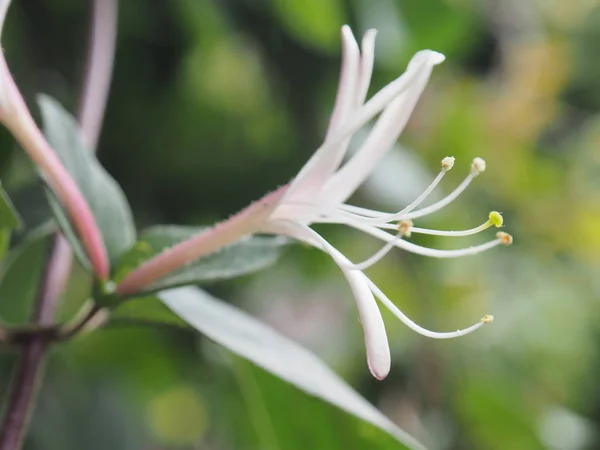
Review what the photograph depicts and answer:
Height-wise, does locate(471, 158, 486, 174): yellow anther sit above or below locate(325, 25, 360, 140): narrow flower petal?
below

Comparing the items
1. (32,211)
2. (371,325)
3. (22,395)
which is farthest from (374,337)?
(32,211)

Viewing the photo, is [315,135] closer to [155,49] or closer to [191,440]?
[155,49]

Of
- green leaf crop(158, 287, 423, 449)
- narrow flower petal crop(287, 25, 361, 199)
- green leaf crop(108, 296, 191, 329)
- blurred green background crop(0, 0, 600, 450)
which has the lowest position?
blurred green background crop(0, 0, 600, 450)

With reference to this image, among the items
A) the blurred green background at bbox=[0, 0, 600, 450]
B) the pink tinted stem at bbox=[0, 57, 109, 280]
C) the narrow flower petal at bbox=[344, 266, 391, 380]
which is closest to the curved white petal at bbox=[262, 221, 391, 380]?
the narrow flower petal at bbox=[344, 266, 391, 380]

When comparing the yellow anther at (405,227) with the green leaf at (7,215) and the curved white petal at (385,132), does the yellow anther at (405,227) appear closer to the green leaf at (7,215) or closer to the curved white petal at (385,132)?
the curved white petal at (385,132)

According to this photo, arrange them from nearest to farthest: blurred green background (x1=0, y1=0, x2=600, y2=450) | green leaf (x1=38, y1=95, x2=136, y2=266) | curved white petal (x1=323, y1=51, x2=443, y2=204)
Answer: curved white petal (x1=323, y1=51, x2=443, y2=204)
green leaf (x1=38, y1=95, x2=136, y2=266)
blurred green background (x1=0, y1=0, x2=600, y2=450)

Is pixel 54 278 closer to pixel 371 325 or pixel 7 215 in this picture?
pixel 7 215

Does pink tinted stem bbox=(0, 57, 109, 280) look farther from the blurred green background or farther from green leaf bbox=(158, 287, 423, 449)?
the blurred green background
